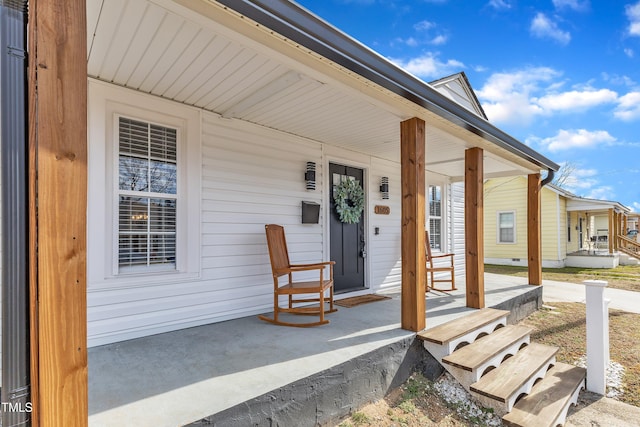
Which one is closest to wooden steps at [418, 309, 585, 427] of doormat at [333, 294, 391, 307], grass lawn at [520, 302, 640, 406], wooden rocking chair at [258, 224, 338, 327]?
grass lawn at [520, 302, 640, 406]

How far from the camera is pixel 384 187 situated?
5418 millimetres

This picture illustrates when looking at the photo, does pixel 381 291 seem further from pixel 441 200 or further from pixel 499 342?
pixel 441 200

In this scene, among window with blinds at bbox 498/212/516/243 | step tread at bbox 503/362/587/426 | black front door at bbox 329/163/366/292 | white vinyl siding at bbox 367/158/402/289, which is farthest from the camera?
window with blinds at bbox 498/212/516/243

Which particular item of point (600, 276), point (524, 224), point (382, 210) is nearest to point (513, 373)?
point (382, 210)

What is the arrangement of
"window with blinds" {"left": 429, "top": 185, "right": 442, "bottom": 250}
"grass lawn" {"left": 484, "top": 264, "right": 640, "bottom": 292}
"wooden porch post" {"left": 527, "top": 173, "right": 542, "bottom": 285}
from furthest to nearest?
"grass lawn" {"left": 484, "top": 264, "right": 640, "bottom": 292} < "window with blinds" {"left": 429, "top": 185, "right": 442, "bottom": 250} < "wooden porch post" {"left": 527, "top": 173, "right": 542, "bottom": 285}

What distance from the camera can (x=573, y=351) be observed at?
3.73 meters

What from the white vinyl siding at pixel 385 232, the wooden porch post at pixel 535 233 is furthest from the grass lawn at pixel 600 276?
the white vinyl siding at pixel 385 232

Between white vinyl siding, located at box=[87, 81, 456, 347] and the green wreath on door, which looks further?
the green wreath on door

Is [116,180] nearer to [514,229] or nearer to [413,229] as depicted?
[413,229]

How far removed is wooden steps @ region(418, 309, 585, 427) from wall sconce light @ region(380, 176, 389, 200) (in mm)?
2430

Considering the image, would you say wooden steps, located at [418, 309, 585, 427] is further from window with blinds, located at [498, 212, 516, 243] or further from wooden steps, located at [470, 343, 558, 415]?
window with blinds, located at [498, 212, 516, 243]

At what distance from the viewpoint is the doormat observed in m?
4.34

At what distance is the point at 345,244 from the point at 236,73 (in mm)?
2996

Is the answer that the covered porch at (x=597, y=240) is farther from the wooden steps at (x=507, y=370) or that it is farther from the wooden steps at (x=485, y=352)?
the wooden steps at (x=507, y=370)
